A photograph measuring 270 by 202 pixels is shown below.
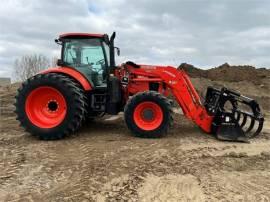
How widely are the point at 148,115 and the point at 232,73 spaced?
14879 mm

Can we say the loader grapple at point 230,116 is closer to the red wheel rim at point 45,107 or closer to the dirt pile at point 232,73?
the red wheel rim at point 45,107

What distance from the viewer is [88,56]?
11.0m

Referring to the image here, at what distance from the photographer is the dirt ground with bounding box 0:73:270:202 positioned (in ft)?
21.2

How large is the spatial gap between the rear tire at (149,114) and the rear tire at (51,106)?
1097 millimetres

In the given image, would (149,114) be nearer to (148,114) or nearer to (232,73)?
(148,114)

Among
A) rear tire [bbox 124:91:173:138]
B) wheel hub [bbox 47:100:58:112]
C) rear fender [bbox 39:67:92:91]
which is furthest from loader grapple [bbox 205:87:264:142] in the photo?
wheel hub [bbox 47:100:58:112]

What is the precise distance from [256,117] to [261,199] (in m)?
4.40

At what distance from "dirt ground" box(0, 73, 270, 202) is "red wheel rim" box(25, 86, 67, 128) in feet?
1.63

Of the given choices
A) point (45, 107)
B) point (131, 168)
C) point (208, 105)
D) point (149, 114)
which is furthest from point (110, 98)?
point (131, 168)

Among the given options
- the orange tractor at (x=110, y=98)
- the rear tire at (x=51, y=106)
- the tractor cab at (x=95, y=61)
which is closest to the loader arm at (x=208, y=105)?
the orange tractor at (x=110, y=98)

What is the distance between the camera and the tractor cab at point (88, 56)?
1095 cm

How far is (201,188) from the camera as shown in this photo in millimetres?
6652

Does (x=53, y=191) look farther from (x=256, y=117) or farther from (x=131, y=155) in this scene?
(x=256, y=117)

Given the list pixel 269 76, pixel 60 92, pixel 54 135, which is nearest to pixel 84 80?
pixel 60 92
